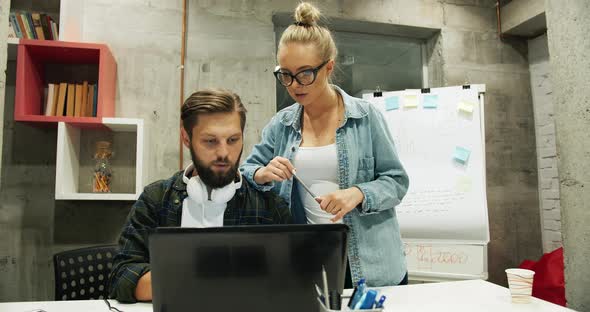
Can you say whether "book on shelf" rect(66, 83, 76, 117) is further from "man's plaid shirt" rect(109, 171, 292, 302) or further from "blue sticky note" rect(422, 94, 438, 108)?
"blue sticky note" rect(422, 94, 438, 108)

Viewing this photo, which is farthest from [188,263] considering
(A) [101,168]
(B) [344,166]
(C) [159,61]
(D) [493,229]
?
(D) [493,229]

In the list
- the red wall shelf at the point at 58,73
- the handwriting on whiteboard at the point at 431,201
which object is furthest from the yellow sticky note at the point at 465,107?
the red wall shelf at the point at 58,73

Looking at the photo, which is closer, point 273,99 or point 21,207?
point 21,207

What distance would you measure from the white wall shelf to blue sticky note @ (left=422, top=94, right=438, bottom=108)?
1939 mm

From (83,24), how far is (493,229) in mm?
3370

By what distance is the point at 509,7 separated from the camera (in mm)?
3281

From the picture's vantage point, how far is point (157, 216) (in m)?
1.33

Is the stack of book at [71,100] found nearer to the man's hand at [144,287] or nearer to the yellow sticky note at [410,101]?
the man's hand at [144,287]

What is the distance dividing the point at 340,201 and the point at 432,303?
39cm

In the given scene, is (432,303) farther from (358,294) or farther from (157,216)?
(157,216)

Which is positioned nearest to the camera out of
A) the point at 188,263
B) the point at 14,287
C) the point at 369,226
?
the point at 188,263

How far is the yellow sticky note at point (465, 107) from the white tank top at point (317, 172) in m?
1.70

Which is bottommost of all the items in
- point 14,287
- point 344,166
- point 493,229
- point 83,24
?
point 14,287

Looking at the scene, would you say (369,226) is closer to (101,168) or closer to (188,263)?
(188,263)
